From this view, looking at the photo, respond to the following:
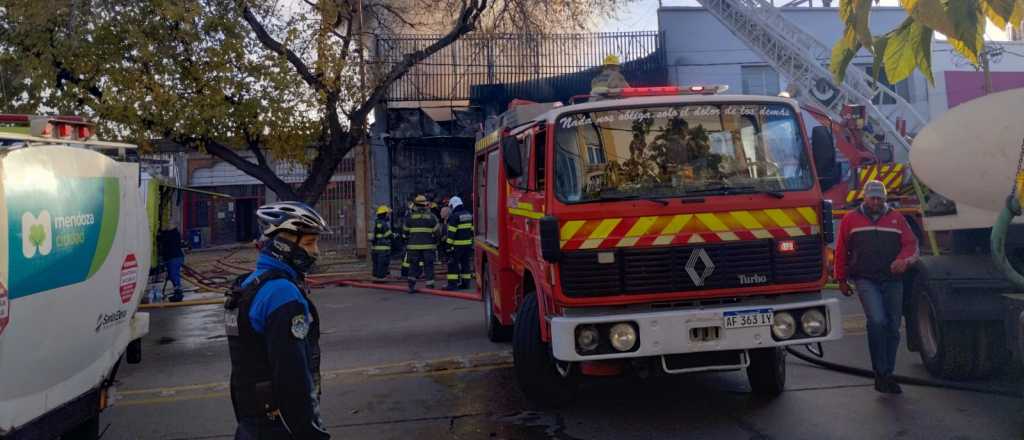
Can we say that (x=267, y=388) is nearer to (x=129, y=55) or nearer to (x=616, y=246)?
(x=616, y=246)

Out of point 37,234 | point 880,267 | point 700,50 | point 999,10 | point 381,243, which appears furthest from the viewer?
point 700,50

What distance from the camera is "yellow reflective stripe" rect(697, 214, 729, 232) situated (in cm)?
557

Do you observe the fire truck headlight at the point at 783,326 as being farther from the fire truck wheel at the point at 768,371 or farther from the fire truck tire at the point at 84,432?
the fire truck tire at the point at 84,432

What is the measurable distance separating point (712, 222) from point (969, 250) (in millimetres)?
2848

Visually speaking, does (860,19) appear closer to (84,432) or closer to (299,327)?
(299,327)

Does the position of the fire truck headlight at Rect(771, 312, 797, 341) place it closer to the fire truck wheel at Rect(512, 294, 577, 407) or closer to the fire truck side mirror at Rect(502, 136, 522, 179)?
the fire truck wheel at Rect(512, 294, 577, 407)

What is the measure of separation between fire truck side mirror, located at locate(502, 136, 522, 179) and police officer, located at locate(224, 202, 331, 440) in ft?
8.83

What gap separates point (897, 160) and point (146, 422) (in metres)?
17.5

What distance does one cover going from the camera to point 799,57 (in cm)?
1867

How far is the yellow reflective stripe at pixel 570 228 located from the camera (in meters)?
5.54

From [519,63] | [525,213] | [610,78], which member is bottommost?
[525,213]

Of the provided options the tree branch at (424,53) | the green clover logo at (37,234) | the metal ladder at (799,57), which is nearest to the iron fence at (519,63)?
the metal ladder at (799,57)

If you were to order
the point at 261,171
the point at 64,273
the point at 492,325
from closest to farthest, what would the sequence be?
1. the point at 64,273
2. the point at 492,325
3. the point at 261,171

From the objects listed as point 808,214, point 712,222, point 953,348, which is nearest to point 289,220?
point 712,222
